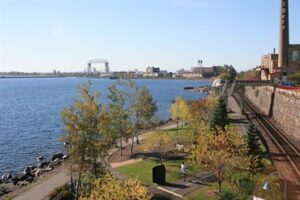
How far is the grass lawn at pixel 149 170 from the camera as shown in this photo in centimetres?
3385

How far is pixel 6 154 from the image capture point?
58.4m

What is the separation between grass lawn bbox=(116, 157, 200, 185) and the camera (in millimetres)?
33847

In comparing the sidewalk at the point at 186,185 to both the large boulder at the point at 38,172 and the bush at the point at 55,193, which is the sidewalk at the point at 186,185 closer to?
the bush at the point at 55,193

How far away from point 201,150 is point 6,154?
36930mm

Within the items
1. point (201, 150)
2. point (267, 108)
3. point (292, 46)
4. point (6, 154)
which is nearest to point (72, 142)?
point (201, 150)

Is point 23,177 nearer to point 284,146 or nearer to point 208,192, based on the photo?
point 208,192

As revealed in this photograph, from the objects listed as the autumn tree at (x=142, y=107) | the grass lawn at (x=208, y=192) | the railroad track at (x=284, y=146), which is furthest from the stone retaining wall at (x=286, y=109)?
the grass lawn at (x=208, y=192)

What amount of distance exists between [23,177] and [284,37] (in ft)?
238

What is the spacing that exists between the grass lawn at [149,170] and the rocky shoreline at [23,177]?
955 centimetres

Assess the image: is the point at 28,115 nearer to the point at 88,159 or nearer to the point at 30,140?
the point at 30,140

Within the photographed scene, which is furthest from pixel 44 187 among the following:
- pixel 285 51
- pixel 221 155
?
pixel 285 51

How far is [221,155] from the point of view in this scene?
29.1 meters

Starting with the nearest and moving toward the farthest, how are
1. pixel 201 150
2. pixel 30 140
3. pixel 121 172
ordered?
pixel 201 150, pixel 121 172, pixel 30 140

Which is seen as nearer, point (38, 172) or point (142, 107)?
point (38, 172)
